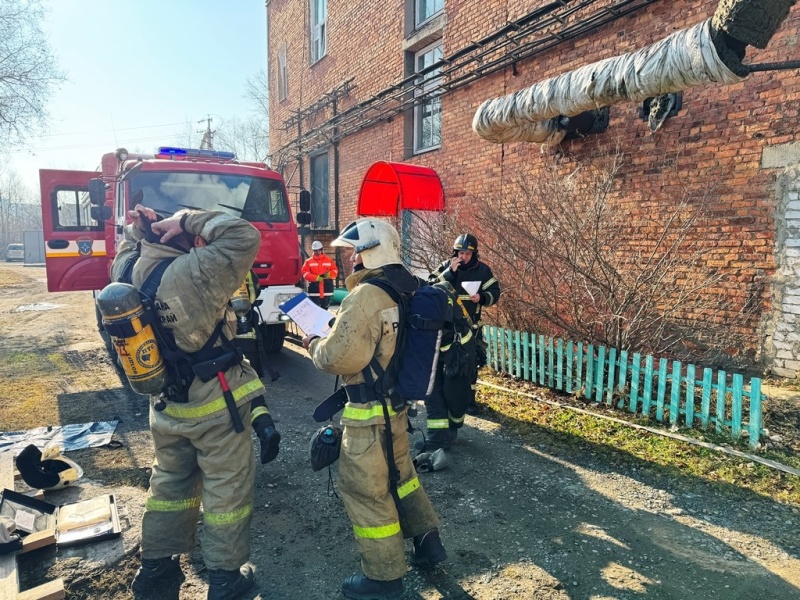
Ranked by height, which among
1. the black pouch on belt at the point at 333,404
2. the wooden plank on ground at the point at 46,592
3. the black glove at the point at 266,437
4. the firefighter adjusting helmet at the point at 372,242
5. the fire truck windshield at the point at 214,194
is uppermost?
the fire truck windshield at the point at 214,194

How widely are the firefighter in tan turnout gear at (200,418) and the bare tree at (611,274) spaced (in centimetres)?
390

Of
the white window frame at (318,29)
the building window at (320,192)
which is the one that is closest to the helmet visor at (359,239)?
the building window at (320,192)

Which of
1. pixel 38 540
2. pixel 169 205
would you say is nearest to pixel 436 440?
pixel 38 540

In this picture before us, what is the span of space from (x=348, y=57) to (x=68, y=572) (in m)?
13.3

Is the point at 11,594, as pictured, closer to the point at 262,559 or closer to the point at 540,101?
the point at 262,559

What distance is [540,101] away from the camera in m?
6.35

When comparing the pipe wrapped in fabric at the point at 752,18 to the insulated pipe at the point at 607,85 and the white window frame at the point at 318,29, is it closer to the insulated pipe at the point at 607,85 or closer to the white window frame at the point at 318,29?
the insulated pipe at the point at 607,85

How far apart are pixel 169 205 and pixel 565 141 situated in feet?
17.9

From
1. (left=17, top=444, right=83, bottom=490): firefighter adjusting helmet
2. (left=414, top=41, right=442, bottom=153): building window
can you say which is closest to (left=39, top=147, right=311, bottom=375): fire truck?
(left=17, top=444, right=83, bottom=490): firefighter adjusting helmet

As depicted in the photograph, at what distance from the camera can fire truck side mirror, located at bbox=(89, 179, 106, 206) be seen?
6.40m

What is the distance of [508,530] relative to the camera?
3055mm

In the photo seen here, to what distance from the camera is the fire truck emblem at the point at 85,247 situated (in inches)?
287

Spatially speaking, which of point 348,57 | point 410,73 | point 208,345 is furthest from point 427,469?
point 348,57

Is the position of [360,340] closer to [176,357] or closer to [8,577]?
[176,357]
